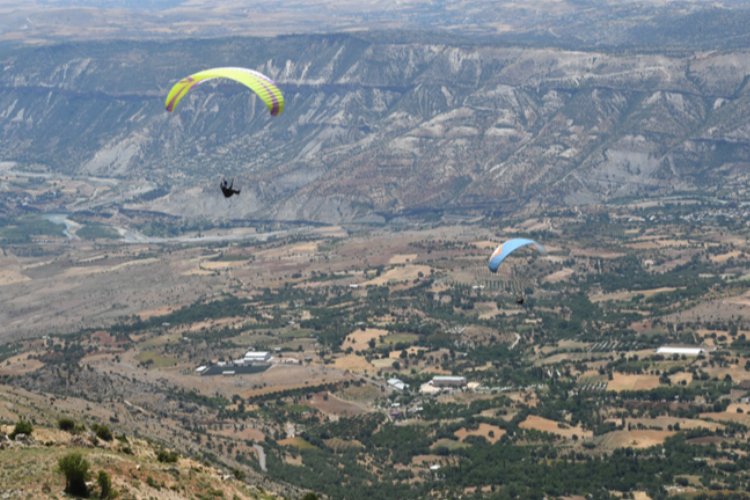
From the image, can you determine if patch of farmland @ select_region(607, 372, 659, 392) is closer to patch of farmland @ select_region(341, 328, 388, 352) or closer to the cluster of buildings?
patch of farmland @ select_region(341, 328, 388, 352)

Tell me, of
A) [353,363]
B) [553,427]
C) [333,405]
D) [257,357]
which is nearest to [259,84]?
[553,427]

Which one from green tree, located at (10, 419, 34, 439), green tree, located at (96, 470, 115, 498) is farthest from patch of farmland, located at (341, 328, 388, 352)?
green tree, located at (96, 470, 115, 498)

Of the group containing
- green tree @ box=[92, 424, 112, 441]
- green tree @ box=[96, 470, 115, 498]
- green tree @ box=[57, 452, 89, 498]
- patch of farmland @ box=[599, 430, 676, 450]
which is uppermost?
green tree @ box=[57, 452, 89, 498]

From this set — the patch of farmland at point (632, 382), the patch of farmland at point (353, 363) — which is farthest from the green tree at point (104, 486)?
the patch of farmland at point (353, 363)

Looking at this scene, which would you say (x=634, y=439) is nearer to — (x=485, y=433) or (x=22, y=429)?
(x=485, y=433)

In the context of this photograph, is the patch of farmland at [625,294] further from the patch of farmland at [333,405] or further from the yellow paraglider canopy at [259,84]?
the yellow paraglider canopy at [259,84]

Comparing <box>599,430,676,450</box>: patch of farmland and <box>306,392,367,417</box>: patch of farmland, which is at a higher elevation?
<box>599,430,676,450</box>: patch of farmland

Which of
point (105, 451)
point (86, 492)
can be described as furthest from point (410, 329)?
point (86, 492)
